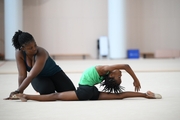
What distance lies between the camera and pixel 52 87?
448 centimetres

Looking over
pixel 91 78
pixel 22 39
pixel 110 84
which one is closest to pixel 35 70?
pixel 22 39

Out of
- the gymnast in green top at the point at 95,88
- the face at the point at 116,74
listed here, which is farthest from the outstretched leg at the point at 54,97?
the face at the point at 116,74

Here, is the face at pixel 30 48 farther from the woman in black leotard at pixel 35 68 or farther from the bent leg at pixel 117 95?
the bent leg at pixel 117 95

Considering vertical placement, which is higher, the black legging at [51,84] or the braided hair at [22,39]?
the braided hair at [22,39]

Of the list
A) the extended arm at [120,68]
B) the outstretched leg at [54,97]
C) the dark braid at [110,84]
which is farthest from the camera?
the outstretched leg at [54,97]

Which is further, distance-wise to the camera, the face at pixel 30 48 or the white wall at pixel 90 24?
the white wall at pixel 90 24

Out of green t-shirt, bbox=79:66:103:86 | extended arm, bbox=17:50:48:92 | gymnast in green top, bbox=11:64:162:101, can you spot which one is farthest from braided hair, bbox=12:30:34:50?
green t-shirt, bbox=79:66:103:86

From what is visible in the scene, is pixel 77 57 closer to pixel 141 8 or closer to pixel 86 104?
pixel 141 8

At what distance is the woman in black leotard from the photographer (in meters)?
3.96

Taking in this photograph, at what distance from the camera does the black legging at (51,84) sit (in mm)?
4398

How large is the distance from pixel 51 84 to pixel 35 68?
1.70 ft

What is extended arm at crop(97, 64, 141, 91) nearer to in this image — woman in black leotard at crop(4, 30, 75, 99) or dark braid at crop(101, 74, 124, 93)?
dark braid at crop(101, 74, 124, 93)

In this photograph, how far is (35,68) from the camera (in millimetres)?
4027

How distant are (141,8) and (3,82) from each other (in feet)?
33.0
